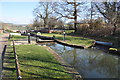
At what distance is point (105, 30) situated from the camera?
12.1 meters

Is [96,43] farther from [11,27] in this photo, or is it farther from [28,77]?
[11,27]

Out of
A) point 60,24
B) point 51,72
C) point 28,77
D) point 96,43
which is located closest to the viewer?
point 28,77

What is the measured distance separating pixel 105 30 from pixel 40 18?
20267mm

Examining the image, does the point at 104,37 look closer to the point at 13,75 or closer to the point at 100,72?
the point at 100,72

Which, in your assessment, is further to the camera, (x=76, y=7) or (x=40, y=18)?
(x=40, y=18)

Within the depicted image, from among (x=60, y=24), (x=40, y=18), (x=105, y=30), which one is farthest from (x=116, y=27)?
(x=40, y=18)

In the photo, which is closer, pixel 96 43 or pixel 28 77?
pixel 28 77

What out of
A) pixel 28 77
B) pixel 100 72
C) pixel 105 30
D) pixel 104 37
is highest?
pixel 105 30

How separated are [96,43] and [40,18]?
70.7 feet

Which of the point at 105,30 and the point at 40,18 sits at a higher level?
the point at 40,18

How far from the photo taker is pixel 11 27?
28.4 meters

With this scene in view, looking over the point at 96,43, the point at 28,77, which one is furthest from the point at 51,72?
the point at 96,43

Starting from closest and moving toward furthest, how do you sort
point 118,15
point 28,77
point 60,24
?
point 28,77 → point 118,15 → point 60,24

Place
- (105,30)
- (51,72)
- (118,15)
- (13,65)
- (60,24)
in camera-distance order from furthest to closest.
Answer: (60,24) < (105,30) < (118,15) < (13,65) < (51,72)
